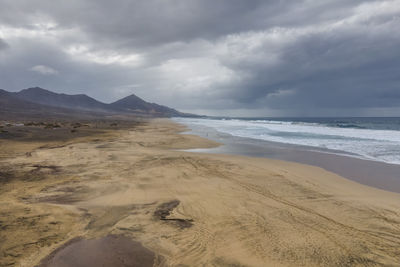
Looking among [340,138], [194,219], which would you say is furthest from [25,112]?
[194,219]

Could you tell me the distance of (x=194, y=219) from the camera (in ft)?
19.0

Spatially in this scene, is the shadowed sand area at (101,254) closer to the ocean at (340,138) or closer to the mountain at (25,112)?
the ocean at (340,138)

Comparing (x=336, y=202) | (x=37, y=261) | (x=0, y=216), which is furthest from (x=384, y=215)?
(x=0, y=216)

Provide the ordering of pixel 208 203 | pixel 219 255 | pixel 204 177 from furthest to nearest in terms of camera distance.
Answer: pixel 204 177 < pixel 208 203 < pixel 219 255

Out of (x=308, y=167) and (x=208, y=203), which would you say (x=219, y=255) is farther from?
(x=308, y=167)

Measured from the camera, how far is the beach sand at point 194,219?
14.3ft

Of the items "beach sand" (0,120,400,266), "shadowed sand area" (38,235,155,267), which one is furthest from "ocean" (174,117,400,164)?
"shadowed sand area" (38,235,155,267)

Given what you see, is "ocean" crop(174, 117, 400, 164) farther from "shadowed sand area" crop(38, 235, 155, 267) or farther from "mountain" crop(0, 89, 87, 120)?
"mountain" crop(0, 89, 87, 120)

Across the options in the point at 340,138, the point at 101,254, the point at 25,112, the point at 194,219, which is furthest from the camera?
the point at 25,112

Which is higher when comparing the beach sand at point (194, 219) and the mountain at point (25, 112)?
the mountain at point (25, 112)

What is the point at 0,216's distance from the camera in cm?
530

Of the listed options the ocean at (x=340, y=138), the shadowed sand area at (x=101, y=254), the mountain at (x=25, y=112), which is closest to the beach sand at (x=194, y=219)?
the shadowed sand area at (x=101, y=254)

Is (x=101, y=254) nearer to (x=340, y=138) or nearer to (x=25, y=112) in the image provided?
(x=340, y=138)

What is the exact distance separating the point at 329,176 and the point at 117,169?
10.5m
